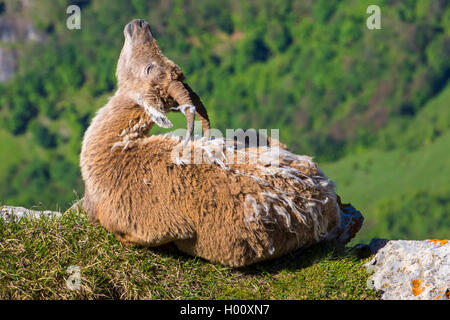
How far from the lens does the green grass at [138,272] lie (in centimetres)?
668

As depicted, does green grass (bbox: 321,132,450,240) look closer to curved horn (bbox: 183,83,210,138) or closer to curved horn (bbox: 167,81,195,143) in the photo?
curved horn (bbox: 183,83,210,138)

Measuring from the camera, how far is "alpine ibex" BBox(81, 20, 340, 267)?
6793 millimetres

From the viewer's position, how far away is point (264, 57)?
113m

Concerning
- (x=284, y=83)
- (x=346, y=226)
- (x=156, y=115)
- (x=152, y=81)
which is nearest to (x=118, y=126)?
(x=156, y=115)

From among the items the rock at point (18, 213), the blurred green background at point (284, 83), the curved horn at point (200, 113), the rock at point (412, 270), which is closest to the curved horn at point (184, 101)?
the curved horn at point (200, 113)

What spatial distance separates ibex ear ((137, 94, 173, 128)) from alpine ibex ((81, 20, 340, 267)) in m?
0.01

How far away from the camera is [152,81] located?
24.0 ft

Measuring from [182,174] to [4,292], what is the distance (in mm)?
2357

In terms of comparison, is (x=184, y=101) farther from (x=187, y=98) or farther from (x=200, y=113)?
(x=200, y=113)

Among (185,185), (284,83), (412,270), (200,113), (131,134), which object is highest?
(200,113)

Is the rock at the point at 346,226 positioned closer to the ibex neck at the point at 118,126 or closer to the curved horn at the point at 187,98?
the curved horn at the point at 187,98

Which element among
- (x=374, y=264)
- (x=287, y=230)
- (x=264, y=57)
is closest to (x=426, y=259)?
(x=374, y=264)

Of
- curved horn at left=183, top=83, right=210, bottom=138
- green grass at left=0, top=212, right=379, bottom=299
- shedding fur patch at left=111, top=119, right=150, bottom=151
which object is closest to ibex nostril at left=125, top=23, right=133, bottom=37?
curved horn at left=183, top=83, right=210, bottom=138

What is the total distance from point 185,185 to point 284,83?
10033 centimetres
